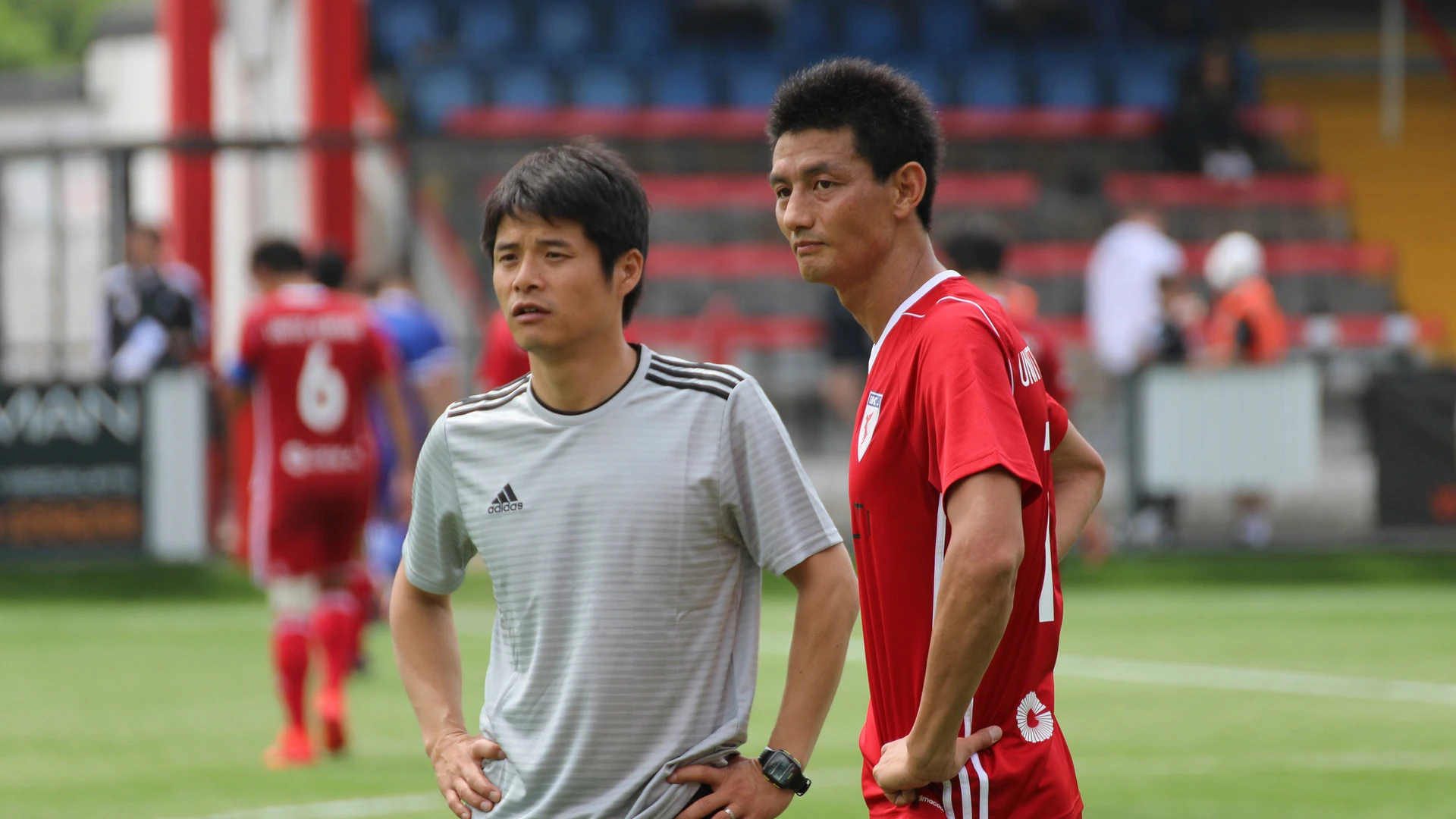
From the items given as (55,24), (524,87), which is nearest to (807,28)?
(524,87)

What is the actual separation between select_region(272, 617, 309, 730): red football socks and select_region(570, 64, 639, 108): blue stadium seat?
52.4 ft

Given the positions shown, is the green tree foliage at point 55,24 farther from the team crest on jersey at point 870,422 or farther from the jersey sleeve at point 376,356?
the team crest on jersey at point 870,422

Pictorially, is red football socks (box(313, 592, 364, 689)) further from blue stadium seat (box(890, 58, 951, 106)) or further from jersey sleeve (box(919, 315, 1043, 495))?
blue stadium seat (box(890, 58, 951, 106))

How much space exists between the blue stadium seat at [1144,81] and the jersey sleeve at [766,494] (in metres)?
21.5

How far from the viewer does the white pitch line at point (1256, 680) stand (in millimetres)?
8547

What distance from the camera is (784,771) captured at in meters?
2.75

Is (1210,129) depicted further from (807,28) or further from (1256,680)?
(1256,680)

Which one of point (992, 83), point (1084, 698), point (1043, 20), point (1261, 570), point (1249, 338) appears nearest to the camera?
point (1084, 698)

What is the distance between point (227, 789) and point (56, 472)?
6.28m

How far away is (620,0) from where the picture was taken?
2520 cm

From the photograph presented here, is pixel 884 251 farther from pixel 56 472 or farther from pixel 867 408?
pixel 56 472

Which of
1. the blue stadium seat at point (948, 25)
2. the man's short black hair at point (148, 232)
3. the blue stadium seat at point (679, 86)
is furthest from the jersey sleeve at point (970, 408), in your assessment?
the blue stadium seat at point (948, 25)

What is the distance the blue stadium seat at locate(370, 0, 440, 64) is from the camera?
24562 millimetres

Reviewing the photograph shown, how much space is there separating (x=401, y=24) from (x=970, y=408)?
2333cm
